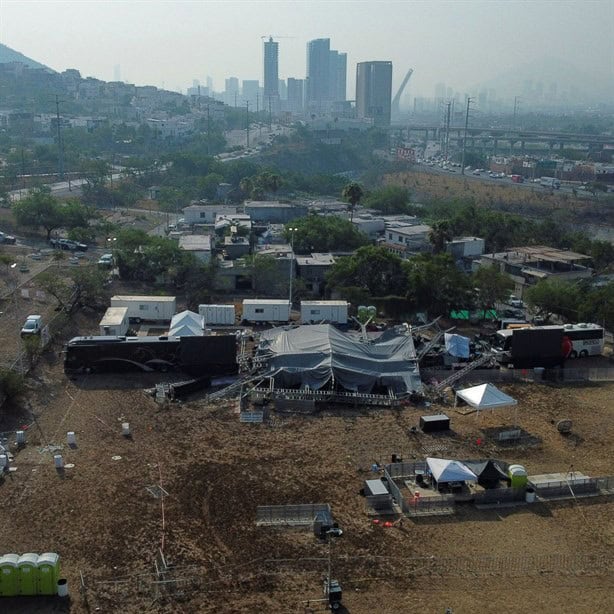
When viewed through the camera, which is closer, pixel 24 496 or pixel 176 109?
pixel 24 496

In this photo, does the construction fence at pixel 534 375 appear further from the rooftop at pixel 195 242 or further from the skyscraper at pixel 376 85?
the skyscraper at pixel 376 85

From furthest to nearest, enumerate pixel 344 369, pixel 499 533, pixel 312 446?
pixel 344 369, pixel 312 446, pixel 499 533

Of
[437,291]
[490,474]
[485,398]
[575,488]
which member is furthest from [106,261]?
[575,488]

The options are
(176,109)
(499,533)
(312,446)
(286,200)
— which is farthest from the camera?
(176,109)

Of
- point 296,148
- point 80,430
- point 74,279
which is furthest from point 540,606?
point 296,148

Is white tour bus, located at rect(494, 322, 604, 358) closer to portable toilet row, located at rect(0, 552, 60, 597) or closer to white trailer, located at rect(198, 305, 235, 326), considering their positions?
white trailer, located at rect(198, 305, 235, 326)

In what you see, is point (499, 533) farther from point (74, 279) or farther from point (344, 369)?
point (74, 279)

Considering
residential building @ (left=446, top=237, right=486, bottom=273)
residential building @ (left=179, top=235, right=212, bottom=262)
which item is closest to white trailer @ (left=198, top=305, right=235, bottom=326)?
residential building @ (left=179, top=235, right=212, bottom=262)
